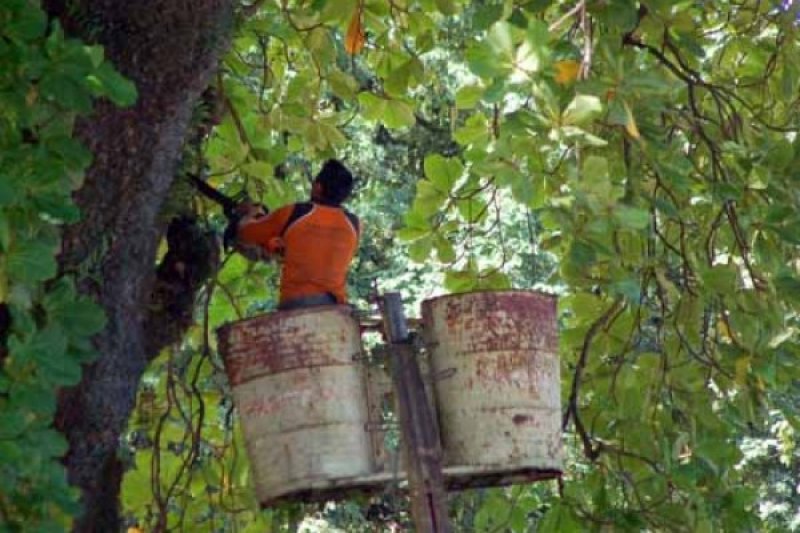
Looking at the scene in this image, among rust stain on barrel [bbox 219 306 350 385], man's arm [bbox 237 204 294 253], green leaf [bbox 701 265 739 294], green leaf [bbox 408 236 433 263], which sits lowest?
rust stain on barrel [bbox 219 306 350 385]

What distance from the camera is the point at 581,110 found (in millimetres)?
3311

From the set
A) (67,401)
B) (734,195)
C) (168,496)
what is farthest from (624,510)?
(67,401)

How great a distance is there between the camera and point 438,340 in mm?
3676

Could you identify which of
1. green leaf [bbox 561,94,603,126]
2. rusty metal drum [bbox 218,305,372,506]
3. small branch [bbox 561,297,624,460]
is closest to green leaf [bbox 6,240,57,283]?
rusty metal drum [bbox 218,305,372,506]

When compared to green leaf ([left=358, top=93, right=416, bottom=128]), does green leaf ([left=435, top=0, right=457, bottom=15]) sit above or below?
below

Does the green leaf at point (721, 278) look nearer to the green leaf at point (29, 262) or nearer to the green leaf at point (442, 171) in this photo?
the green leaf at point (442, 171)

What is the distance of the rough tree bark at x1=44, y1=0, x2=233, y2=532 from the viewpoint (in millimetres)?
3439

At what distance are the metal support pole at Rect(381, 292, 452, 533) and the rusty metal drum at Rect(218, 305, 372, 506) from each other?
9 centimetres

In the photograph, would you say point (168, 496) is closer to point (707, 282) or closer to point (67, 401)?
point (67, 401)

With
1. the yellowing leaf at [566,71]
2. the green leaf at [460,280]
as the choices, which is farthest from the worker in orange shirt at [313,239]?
the yellowing leaf at [566,71]

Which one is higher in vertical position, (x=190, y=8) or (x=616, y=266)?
(x=190, y=8)

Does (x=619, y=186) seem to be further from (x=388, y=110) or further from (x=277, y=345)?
(x=388, y=110)

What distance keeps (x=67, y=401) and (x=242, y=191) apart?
74.3 inches

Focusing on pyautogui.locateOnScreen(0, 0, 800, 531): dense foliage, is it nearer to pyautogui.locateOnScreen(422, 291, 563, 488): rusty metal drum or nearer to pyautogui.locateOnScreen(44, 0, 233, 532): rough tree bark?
pyautogui.locateOnScreen(422, 291, 563, 488): rusty metal drum
